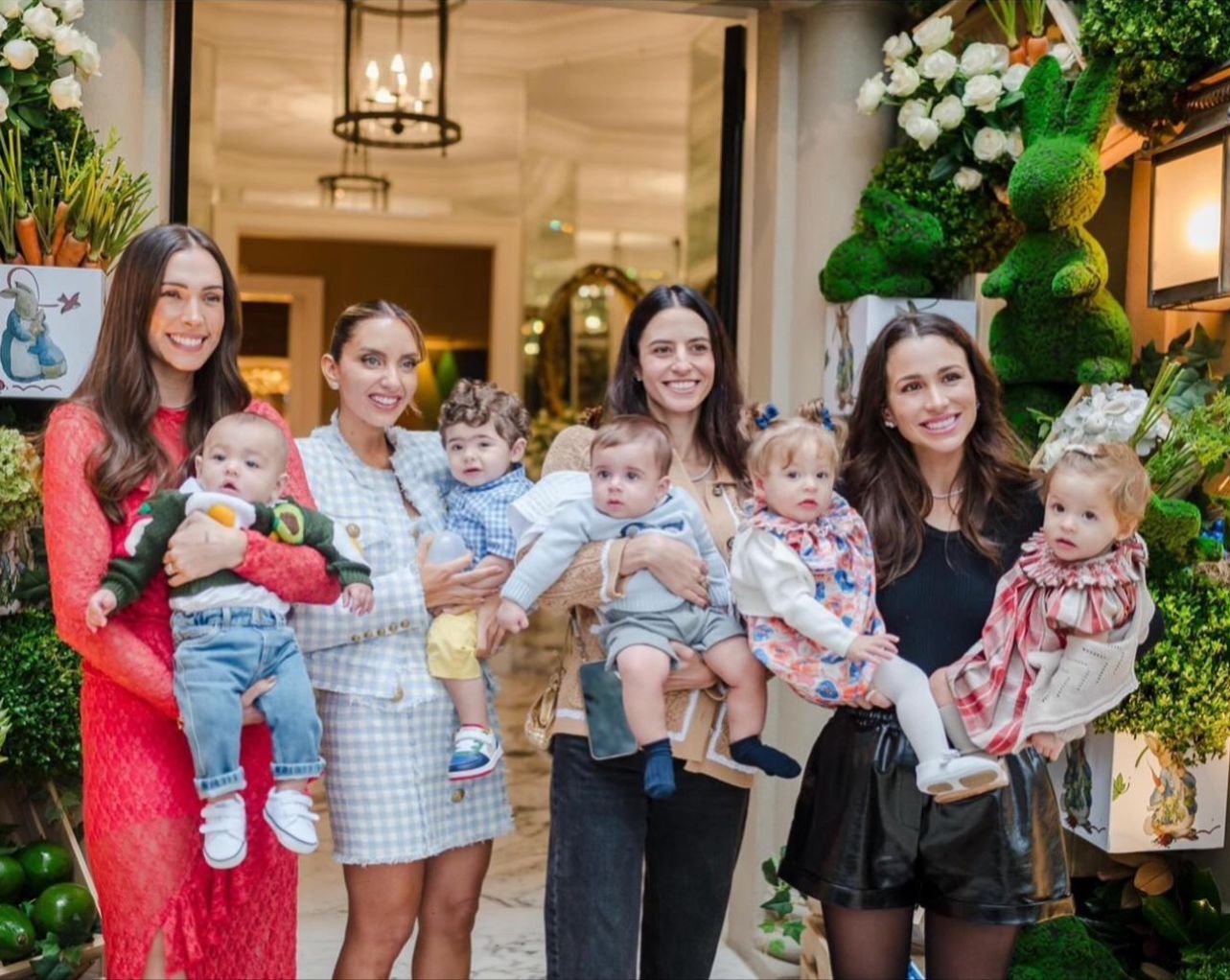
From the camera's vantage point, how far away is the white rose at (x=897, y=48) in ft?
12.0

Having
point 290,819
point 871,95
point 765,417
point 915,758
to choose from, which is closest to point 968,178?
point 871,95

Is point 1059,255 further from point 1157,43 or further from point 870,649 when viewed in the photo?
point 870,649

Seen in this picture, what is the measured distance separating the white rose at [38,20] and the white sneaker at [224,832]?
191 cm

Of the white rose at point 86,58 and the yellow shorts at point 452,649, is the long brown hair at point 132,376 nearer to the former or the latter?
the yellow shorts at point 452,649

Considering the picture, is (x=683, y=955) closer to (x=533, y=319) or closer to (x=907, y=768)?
(x=907, y=768)

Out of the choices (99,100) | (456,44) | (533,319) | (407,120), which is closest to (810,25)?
(99,100)

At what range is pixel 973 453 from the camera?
248cm

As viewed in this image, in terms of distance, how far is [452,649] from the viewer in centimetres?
254

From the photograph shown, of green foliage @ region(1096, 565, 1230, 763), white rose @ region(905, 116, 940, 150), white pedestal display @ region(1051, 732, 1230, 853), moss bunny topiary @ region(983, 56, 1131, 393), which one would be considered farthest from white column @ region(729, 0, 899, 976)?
green foliage @ region(1096, 565, 1230, 763)

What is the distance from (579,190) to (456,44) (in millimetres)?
2125

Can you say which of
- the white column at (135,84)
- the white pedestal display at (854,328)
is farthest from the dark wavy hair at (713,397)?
the white column at (135,84)

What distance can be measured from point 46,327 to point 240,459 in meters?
1.23

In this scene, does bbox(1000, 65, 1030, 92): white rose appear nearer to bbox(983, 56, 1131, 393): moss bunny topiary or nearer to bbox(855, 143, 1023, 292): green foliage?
bbox(983, 56, 1131, 393): moss bunny topiary

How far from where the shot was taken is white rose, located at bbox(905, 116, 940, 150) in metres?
3.55
